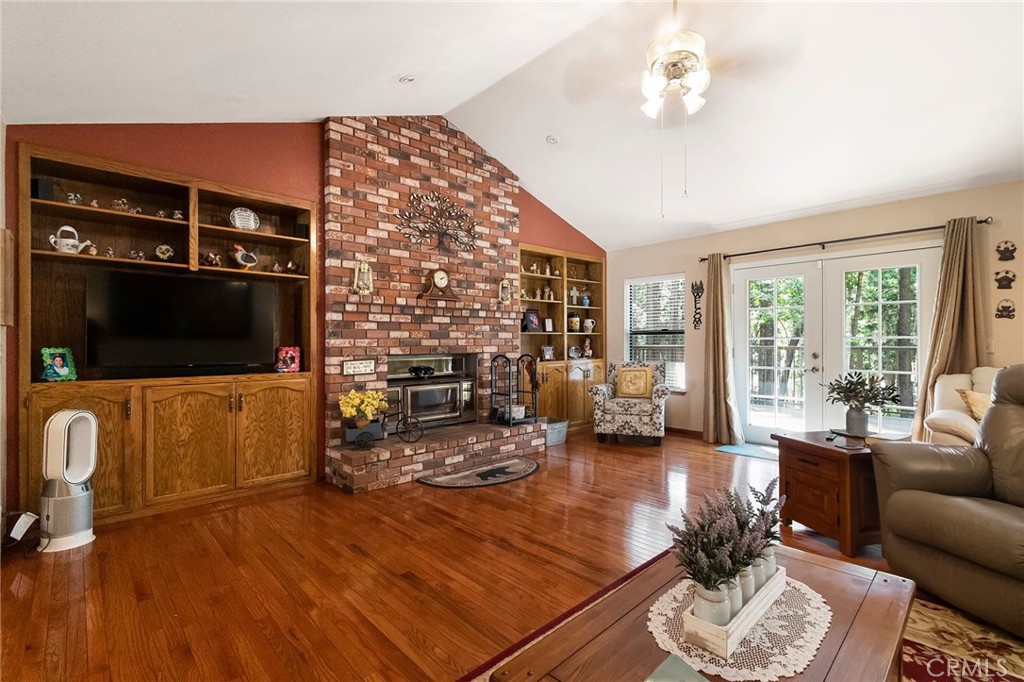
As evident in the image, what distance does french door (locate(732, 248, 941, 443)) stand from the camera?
4.27 metres

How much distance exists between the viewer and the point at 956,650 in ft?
5.80

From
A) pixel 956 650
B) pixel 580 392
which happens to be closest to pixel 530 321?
pixel 580 392

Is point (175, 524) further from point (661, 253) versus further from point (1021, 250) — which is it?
point (1021, 250)

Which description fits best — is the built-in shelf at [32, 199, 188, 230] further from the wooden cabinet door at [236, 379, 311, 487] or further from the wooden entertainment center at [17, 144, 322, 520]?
the wooden cabinet door at [236, 379, 311, 487]

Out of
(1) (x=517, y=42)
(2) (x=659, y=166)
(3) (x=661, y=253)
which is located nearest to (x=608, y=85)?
(1) (x=517, y=42)

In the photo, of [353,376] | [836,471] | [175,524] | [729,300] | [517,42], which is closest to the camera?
[836,471]

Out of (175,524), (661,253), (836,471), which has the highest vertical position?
(661,253)

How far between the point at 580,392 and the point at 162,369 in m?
4.43

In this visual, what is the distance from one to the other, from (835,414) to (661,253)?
2641mm

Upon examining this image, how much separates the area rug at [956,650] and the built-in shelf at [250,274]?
4143mm

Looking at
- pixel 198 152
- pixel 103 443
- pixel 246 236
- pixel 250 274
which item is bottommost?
pixel 103 443

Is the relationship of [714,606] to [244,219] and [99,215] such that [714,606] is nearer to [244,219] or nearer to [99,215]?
[244,219]

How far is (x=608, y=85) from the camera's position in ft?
12.2

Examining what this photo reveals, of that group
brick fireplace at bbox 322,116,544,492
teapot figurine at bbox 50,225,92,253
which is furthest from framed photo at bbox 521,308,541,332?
teapot figurine at bbox 50,225,92,253
